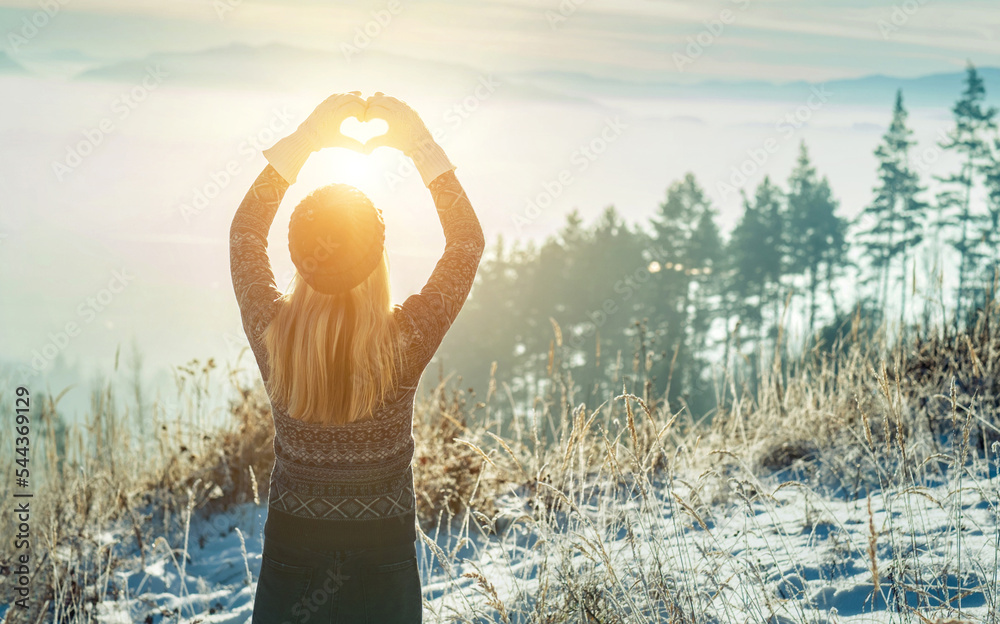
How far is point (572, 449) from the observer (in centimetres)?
231

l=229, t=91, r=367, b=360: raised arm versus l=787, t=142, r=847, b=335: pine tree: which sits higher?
l=787, t=142, r=847, b=335: pine tree

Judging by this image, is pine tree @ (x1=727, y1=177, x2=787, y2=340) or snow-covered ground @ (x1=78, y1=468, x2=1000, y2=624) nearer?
snow-covered ground @ (x1=78, y1=468, x2=1000, y2=624)

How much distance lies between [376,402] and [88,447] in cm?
445

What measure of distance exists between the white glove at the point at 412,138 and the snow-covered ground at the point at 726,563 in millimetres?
1244

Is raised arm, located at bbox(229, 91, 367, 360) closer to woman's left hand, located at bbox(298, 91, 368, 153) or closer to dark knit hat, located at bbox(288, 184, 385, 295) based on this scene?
woman's left hand, located at bbox(298, 91, 368, 153)

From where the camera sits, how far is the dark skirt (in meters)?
1.86

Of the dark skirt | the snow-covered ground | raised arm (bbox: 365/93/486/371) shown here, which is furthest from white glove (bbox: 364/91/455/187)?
the snow-covered ground

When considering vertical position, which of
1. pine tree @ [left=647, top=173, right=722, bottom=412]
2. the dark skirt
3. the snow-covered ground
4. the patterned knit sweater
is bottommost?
the snow-covered ground

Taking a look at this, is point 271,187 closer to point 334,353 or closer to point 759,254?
point 334,353

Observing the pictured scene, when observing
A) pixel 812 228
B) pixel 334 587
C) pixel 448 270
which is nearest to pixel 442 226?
pixel 448 270

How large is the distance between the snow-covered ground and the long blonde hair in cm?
79

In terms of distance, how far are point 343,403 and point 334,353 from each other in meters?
0.14

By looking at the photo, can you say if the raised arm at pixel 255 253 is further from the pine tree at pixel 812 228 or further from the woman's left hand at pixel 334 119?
the pine tree at pixel 812 228

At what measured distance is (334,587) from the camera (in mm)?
1870
